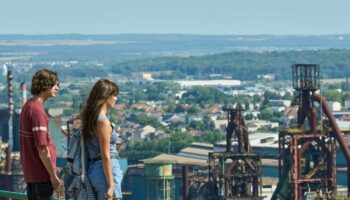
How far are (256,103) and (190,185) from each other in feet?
359

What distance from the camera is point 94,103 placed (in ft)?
37.1

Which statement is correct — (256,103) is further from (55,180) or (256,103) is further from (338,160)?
(55,180)

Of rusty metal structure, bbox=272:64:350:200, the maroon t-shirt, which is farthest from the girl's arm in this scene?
rusty metal structure, bbox=272:64:350:200

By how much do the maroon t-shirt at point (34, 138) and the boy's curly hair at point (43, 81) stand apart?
0.29ft

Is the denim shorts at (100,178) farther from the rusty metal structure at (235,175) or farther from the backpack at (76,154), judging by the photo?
the rusty metal structure at (235,175)

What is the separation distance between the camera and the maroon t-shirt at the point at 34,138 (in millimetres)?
11688

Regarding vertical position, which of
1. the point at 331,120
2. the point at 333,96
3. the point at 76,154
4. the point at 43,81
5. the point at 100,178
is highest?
the point at 43,81

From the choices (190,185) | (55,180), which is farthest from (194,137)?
(55,180)

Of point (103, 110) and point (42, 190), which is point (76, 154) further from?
point (42, 190)

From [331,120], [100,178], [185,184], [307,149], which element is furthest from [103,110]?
[185,184]

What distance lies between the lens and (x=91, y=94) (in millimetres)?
11289

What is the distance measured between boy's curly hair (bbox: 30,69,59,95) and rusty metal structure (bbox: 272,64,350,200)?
1772 inches

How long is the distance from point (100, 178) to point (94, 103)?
21.0 inches

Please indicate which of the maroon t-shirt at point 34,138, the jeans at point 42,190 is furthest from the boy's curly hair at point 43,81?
the jeans at point 42,190
